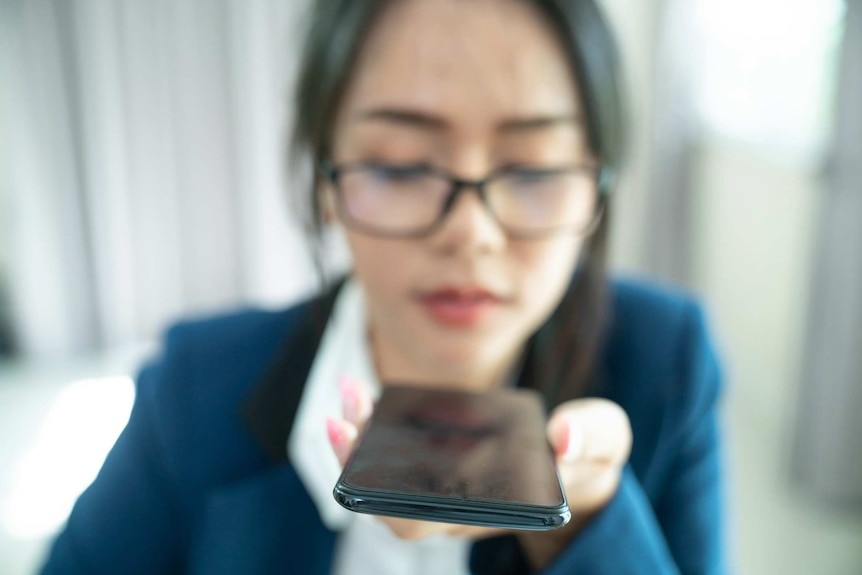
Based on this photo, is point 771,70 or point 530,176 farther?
point 771,70

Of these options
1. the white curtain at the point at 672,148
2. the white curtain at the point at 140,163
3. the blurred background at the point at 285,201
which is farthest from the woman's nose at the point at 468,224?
the white curtain at the point at 672,148

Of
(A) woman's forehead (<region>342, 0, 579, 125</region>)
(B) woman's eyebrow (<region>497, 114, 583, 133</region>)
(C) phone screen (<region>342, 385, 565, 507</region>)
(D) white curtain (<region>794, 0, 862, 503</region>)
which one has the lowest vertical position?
(D) white curtain (<region>794, 0, 862, 503</region>)

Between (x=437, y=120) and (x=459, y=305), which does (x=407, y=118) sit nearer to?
(x=437, y=120)

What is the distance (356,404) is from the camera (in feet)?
1.13

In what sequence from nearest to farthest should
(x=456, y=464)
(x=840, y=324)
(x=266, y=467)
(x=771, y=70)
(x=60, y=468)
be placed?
(x=456, y=464), (x=266, y=467), (x=60, y=468), (x=840, y=324), (x=771, y=70)

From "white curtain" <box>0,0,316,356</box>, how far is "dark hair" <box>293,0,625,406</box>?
1.36 metres

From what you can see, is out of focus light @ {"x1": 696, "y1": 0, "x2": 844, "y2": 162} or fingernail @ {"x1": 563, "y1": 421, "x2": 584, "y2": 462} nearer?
fingernail @ {"x1": 563, "y1": 421, "x2": 584, "y2": 462}

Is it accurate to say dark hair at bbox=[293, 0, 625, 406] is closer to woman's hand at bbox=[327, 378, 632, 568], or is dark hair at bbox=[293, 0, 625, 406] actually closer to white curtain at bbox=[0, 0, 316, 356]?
woman's hand at bbox=[327, 378, 632, 568]

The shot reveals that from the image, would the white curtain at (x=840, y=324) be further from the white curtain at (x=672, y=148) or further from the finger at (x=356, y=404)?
the finger at (x=356, y=404)

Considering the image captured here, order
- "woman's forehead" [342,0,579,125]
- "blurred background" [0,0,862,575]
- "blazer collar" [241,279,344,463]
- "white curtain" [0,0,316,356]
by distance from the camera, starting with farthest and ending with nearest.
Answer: "white curtain" [0,0,316,356], "blurred background" [0,0,862,575], "blazer collar" [241,279,344,463], "woman's forehead" [342,0,579,125]

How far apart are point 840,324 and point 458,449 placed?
136 cm

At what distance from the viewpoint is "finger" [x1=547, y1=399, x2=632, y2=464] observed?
1.13ft

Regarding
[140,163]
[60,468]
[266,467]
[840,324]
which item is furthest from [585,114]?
[140,163]

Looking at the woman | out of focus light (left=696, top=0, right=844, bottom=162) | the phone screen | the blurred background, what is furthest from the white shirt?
out of focus light (left=696, top=0, right=844, bottom=162)
